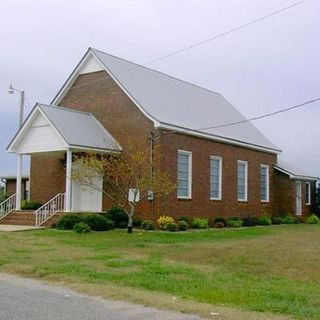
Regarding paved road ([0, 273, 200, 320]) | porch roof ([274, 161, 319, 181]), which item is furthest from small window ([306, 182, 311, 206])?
paved road ([0, 273, 200, 320])

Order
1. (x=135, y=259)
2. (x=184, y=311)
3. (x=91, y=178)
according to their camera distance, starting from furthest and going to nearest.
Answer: (x=91, y=178) → (x=135, y=259) → (x=184, y=311)

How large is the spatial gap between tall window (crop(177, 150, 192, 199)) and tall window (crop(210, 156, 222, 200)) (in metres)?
2.17

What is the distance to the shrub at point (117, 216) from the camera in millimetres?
25984

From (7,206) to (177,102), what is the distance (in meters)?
10.5

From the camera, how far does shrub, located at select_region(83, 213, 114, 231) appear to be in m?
24.5

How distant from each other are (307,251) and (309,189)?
79.5 feet

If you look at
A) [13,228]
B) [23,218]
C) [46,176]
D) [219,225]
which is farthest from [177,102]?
[13,228]

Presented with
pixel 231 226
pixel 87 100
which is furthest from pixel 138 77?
pixel 231 226

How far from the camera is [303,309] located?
9.38 metres

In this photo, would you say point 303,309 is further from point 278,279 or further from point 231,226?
point 231,226

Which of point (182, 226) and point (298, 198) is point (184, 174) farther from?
point (298, 198)

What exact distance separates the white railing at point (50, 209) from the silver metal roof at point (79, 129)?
11.2 ft

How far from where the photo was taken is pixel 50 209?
91.9 feet

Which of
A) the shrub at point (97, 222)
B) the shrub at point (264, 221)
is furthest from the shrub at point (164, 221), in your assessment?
the shrub at point (264, 221)
